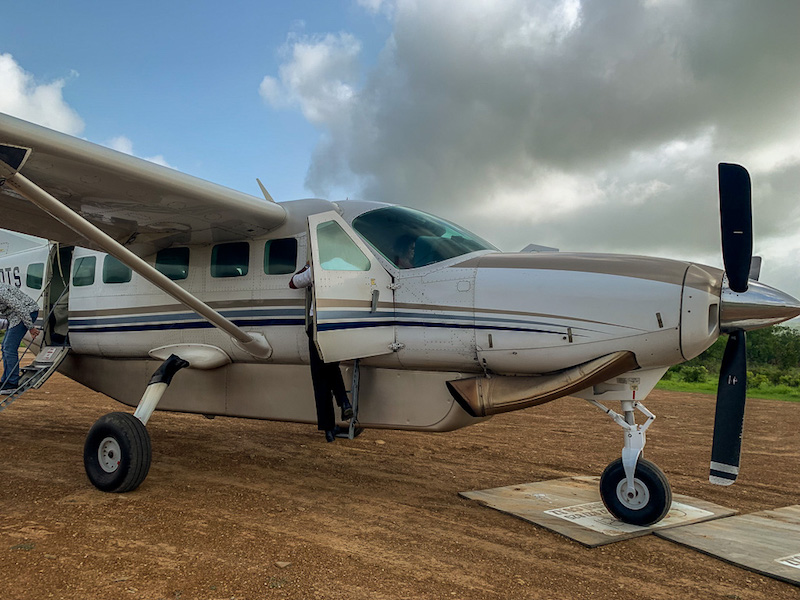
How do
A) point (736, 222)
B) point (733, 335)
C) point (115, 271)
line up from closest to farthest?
point (736, 222)
point (733, 335)
point (115, 271)

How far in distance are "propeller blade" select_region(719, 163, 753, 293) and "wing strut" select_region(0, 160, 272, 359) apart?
4.47m

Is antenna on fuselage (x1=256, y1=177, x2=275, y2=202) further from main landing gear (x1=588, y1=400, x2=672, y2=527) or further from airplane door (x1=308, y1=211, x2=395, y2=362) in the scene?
main landing gear (x1=588, y1=400, x2=672, y2=527)

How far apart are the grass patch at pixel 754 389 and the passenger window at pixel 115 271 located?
17139mm

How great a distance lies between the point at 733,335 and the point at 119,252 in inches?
212

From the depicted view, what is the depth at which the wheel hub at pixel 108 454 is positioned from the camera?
5.72m

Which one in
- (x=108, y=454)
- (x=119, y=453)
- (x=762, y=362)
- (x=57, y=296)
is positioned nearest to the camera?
(x=119, y=453)

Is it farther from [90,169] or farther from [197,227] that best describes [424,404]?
[90,169]

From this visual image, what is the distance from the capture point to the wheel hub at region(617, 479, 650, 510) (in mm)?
4918

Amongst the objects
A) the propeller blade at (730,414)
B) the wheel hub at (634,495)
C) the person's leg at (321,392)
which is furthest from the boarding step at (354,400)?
the propeller blade at (730,414)

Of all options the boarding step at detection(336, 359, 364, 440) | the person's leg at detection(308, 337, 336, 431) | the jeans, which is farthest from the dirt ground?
the jeans

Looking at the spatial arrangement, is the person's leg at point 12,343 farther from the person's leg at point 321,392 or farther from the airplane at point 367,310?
the person's leg at point 321,392

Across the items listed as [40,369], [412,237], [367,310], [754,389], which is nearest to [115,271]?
[40,369]

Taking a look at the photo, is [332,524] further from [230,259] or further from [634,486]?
[230,259]

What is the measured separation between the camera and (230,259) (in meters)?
6.71
